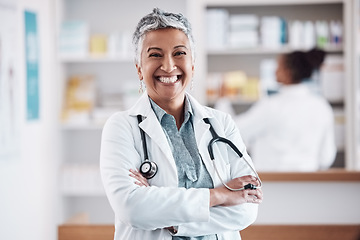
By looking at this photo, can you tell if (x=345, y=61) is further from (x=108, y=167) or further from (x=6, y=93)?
(x=108, y=167)

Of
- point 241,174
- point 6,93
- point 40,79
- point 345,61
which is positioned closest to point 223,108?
point 345,61

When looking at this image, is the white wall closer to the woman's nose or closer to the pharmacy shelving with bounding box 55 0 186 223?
the pharmacy shelving with bounding box 55 0 186 223

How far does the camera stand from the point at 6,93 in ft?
11.4

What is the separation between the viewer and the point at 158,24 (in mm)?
1534

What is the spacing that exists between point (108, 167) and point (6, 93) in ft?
7.19

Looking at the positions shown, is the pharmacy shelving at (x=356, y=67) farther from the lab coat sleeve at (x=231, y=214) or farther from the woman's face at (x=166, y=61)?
the woman's face at (x=166, y=61)

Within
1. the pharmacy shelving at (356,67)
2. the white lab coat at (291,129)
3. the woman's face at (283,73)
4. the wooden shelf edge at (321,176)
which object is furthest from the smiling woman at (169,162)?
the pharmacy shelving at (356,67)

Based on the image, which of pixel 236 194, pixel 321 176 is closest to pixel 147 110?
pixel 236 194

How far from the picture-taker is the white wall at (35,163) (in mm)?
3627

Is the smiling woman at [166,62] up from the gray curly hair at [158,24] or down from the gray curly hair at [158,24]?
down

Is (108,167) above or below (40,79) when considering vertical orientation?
below

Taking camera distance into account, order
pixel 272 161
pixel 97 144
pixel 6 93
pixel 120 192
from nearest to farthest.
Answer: pixel 120 192
pixel 6 93
pixel 272 161
pixel 97 144

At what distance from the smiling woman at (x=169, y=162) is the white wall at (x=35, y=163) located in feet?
7.09

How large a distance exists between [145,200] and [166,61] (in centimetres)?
40
